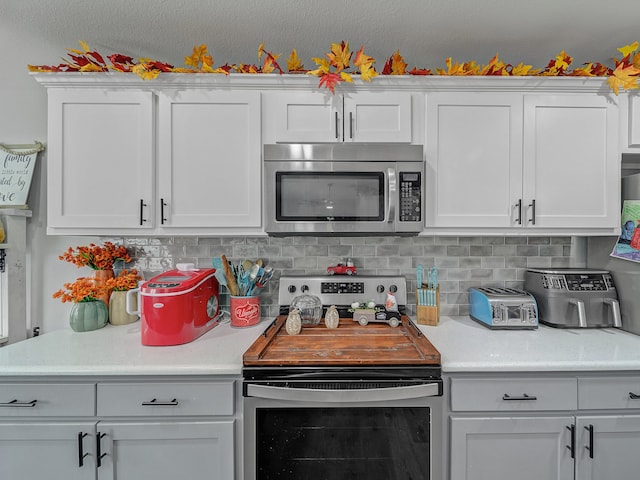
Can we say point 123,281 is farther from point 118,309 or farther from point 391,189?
point 391,189

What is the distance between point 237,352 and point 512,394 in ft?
3.96

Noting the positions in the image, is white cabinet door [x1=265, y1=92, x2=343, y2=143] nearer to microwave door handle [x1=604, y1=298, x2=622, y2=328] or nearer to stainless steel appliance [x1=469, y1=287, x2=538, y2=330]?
stainless steel appliance [x1=469, y1=287, x2=538, y2=330]

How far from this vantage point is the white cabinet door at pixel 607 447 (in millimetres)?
1231

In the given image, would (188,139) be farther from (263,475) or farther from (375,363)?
(263,475)

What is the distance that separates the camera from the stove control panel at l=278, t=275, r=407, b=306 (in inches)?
70.9

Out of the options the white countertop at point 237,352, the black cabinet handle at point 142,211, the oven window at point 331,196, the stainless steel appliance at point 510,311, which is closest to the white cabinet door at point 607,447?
the white countertop at point 237,352

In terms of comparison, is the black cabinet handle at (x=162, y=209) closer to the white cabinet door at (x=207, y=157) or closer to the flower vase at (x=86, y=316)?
the white cabinet door at (x=207, y=157)

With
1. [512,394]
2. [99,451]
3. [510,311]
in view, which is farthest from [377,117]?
[99,451]

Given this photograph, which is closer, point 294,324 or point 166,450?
point 166,450

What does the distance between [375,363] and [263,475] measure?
641 millimetres

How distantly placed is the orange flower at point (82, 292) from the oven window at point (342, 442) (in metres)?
1.28

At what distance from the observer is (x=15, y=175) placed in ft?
5.90

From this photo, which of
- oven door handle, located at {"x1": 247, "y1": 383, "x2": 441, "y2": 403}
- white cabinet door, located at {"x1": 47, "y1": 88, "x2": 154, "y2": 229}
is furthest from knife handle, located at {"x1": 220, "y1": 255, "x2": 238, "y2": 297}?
oven door handle, located at {"x1": 247, "y1": 383, "x2": 441, "y2": 403}

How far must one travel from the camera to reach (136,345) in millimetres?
1454
